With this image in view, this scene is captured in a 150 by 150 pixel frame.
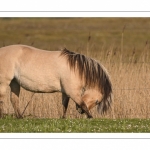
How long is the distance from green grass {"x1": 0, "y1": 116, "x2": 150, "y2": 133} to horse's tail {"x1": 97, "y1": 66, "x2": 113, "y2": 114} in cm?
120

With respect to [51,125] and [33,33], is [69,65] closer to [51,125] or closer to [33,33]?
[51,125]

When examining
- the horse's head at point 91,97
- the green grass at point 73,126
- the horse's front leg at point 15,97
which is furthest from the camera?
the horse's front leg at point 15,97

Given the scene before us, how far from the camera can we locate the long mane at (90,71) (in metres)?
13.1

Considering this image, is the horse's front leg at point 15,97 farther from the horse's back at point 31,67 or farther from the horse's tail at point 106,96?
the horse's tail at point 106,96

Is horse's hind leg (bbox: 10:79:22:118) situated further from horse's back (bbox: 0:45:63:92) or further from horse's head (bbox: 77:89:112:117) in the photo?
horse's head (bbox: 77:89:112:117)

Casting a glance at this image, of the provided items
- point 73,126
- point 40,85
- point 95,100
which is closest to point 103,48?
point 95,100

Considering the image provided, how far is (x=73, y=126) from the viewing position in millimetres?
11352

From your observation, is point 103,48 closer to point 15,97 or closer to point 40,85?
point 15,97

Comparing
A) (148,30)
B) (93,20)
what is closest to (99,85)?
(148,30)

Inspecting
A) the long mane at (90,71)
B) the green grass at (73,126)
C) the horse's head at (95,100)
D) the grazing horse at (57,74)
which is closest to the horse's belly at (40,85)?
the grazing horse at (57,74)

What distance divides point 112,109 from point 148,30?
21.9 m

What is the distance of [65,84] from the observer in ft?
42.6

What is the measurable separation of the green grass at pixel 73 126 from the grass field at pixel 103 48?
0.82ft

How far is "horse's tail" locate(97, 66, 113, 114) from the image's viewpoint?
1332 centimetres
